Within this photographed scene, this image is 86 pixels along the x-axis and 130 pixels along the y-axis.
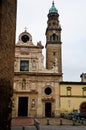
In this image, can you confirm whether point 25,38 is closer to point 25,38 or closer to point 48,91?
point 25,38

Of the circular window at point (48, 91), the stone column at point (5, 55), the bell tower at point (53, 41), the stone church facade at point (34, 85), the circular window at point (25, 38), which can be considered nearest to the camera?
the stone column at point (5, 55)

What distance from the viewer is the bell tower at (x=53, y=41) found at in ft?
180

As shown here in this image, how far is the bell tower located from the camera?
54.9m

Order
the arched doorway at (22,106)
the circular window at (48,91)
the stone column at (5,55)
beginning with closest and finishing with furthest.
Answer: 1. the stone column at (5,55)
2. the arched doorway at (22,106)
3. the circular window at (48,91)

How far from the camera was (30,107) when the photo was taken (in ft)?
131

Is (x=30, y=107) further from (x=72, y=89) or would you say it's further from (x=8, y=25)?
(x=8, y=25)

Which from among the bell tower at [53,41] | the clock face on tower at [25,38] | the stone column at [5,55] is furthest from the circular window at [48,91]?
the stone column at [5,55]

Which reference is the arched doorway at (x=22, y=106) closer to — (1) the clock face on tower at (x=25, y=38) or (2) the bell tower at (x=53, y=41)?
(1) the clock face on tower at (x=25, y=38)

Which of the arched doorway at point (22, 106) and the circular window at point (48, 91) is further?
the circular window at point (48, 91)

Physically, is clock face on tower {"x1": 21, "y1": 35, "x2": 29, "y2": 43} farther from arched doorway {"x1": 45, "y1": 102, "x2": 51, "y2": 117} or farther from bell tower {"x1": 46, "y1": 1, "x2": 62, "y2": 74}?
bell tower {"x1": 46, "y1": 1, "x2": 62, "y2": 74}

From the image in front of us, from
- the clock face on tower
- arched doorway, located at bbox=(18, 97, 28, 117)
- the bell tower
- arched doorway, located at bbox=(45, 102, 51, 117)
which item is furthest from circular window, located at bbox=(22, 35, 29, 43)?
the bell tower

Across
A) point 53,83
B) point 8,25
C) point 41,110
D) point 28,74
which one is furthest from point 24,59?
point 8,25

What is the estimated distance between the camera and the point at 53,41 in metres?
55.9

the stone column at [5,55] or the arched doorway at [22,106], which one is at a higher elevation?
the stone column at [5,55]
